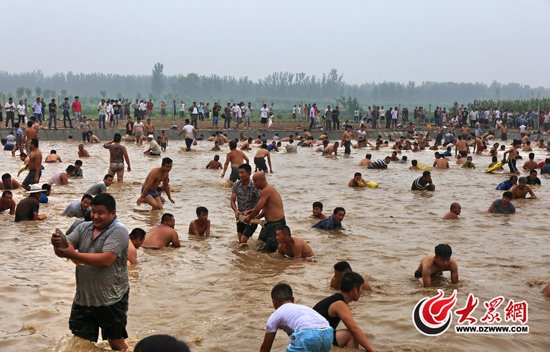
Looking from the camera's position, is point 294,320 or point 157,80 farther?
point 157,80

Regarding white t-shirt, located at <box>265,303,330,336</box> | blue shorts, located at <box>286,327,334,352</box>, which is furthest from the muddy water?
blue shorts, located at <box>286,327,334,352</box>

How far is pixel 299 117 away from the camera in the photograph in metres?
41.4

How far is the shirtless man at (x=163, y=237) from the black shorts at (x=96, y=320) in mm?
4341

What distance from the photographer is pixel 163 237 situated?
8.69 m

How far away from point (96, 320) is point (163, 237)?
4.46 metres

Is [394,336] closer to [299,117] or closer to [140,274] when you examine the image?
[140,274]

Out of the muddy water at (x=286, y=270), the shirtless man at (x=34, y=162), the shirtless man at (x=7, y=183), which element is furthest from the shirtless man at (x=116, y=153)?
the shirtless man at (x=7, y=183)

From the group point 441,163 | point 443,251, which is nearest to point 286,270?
point 443,251

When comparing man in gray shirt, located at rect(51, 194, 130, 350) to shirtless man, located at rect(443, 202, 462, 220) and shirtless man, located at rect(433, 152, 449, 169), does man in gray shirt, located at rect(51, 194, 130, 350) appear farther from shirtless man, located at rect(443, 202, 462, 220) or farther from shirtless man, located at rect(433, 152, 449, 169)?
shirtless man, located at rect(433, 152, 449, 169)

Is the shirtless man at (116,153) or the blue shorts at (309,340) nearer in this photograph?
the blue shorts at (309,340)

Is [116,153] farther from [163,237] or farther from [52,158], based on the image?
[52,158]

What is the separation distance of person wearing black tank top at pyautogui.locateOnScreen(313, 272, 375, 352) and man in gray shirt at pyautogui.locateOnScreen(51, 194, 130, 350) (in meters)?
1.76

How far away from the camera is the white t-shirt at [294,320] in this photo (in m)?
4.29

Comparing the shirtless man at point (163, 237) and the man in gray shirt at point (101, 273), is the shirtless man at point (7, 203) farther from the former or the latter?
the man in gray shirt at point (101, 273)
